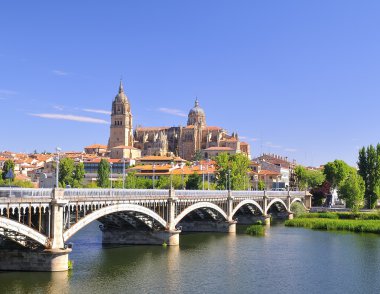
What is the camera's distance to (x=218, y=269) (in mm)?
41125

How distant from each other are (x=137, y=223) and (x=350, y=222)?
35151mm

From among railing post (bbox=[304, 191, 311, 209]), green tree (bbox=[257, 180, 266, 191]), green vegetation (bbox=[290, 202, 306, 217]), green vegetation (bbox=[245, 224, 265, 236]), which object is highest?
green tree (bbox=[257, 180, 266, 191])

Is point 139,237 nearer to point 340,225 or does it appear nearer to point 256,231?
point 256,231

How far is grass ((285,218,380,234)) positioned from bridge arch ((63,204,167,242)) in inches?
1212

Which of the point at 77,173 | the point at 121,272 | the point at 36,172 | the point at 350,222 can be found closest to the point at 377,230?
the point at 350,222

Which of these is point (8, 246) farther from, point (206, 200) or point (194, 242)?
point (206, 200)

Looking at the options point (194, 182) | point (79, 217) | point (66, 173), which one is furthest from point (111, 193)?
point (66, 173)

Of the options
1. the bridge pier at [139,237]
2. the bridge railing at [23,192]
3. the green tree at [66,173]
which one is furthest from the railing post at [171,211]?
the green tree at [66,173]

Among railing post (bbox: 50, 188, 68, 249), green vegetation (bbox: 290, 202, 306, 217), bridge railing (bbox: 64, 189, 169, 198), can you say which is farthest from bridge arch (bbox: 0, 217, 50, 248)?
green vegetation (bbox: 290, 202, 306, 217)

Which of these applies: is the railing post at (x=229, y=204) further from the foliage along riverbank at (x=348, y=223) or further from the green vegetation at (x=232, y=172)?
the green vegetation at (x=232, y=172)

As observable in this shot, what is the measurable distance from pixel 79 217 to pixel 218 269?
11.5m

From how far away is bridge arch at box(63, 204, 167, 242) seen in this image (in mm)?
36875

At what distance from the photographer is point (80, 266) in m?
39.9

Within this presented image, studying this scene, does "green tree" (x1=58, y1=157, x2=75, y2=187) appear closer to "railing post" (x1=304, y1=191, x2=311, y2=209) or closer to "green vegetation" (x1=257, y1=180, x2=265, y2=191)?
"green vegetation" (x1=257, y1=180, x2=265, y2=191)
